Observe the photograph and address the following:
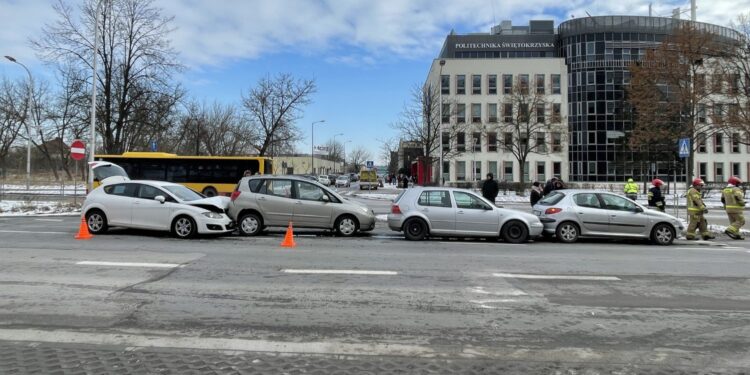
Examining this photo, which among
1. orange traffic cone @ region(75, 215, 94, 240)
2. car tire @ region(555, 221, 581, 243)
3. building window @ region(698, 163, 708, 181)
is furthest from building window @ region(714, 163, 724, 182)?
orange traffic cone @ region(75, 215, 94, 240)

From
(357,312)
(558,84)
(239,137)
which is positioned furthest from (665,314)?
(558,84)

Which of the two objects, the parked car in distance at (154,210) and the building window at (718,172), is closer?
the parked car in distance at (154,210)

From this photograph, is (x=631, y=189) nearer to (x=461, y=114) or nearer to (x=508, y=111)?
(x=508, y=111)

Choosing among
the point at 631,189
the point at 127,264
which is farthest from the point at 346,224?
the point at 631,189

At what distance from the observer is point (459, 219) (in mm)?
13148

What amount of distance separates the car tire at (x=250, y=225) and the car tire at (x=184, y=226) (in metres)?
1.33

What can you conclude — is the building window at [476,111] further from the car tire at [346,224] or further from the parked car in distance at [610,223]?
the car tire at [346,224]

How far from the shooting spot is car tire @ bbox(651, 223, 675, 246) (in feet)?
44.4

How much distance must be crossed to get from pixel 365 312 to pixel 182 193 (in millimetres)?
9025

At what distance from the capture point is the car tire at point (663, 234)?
13.5m

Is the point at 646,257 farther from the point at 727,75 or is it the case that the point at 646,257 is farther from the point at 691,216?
the point at 727,75

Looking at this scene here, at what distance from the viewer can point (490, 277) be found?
Result: 814 centimetres

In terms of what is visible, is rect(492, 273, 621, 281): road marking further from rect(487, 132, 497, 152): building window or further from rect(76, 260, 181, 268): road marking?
rect(487, 132, 497, 152): building window

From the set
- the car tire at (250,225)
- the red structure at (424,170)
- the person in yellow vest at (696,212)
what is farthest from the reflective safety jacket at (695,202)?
the red structure at (424,170)
